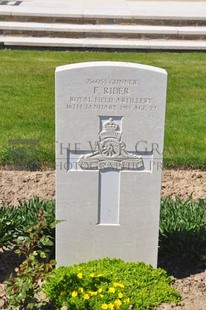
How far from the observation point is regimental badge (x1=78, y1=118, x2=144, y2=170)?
3.73 meters

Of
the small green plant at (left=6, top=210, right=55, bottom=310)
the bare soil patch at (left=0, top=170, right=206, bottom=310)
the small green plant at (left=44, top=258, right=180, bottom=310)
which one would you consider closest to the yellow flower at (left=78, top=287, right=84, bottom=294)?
the small green plant at (left=44, top=258, right=180, bottom=310)

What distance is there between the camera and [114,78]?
3.64m

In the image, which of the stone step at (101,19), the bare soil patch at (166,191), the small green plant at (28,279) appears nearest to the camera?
the small green plant at (28,279)

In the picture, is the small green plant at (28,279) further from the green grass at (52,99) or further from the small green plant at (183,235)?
the green grass at (52,99)

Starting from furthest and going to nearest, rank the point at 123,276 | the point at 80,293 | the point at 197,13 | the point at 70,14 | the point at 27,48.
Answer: the point at 197,13
the point at 70,14
the point at 27,48
the point at 123,276
the point at 80,293

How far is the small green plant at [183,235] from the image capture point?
13.7 ft

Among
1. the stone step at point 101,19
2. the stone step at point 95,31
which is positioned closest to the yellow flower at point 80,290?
the stone step at point 95,31

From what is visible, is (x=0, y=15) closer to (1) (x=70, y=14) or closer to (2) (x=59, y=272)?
(1) (x=70, y=14)

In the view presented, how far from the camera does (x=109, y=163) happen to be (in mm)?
3834

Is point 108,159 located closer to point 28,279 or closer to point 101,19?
point 28,279

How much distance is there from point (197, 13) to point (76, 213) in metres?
10.0

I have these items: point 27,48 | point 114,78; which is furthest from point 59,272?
point 27,48

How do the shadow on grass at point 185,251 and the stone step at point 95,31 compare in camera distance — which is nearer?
the shadow on grass at point 185,251

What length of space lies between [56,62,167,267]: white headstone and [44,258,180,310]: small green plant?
0.14 meters
